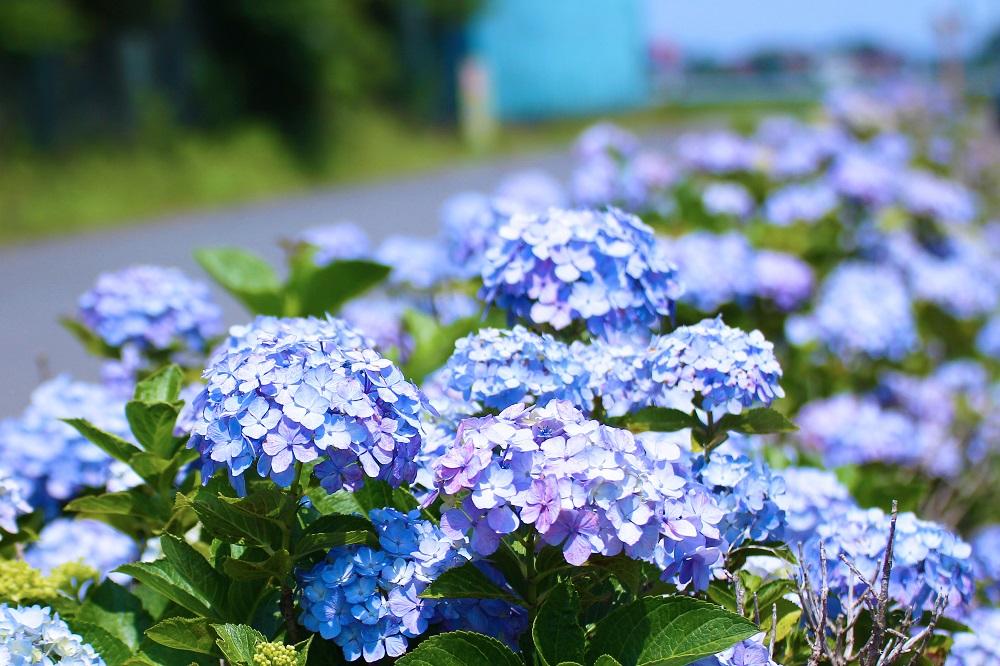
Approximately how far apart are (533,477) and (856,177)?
3877mm

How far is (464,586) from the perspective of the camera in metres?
1.30

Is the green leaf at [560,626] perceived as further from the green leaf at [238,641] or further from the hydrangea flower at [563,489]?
the green leaf at [238,641]

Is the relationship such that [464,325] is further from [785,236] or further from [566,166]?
[566,166]

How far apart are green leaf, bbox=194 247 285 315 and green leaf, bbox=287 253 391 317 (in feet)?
0.15

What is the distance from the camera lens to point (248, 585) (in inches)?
55.9

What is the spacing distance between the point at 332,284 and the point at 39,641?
3.66 ft

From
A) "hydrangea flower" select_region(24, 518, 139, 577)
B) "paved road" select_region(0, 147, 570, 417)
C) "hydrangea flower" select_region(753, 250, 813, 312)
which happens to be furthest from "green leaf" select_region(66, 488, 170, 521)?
"paved road" select_region(0, 147, 570, 417)

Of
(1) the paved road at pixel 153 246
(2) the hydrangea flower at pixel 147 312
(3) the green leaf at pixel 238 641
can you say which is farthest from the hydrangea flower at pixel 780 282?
(1) the paved road at pixel 153 246

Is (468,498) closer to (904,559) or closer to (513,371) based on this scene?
(513,371)

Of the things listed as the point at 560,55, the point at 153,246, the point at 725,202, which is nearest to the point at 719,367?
the point at 725,202

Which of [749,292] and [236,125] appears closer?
[749,292]

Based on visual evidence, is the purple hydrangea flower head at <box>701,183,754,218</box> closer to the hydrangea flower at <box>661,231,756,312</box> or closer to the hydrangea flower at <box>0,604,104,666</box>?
the hydrangea flower at <box>661,231,756,312</box>

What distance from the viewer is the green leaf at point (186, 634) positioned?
133 cm

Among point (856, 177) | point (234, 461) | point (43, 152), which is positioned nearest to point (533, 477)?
point (234, 461)
